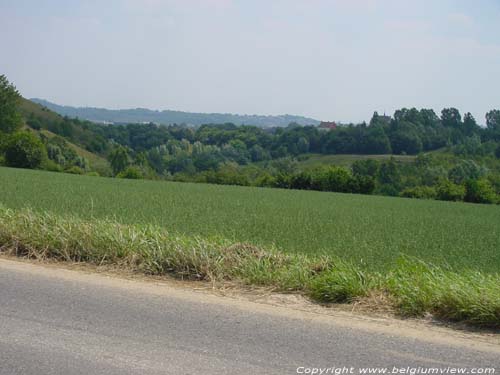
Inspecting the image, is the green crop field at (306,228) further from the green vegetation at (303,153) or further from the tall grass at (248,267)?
the green vegetation at (303,153)

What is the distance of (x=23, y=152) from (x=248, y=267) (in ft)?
206

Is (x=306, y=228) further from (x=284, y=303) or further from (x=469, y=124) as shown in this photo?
(x=469, y=124)

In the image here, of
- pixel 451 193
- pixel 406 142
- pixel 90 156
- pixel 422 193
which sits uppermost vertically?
pixel 406 142

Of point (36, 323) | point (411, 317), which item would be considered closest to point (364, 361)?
point (411, 317)

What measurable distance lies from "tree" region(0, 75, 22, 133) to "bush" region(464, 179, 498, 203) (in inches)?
2447

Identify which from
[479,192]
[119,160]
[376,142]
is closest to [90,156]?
[119,160]

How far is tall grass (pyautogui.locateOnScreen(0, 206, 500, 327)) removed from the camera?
607 cm

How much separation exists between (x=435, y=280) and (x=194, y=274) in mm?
3008

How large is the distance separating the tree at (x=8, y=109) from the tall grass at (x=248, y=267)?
79.0 m

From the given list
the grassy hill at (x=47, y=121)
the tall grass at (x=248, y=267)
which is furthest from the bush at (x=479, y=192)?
the grassy hill at (x=47, y=121)

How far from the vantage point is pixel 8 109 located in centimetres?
8369

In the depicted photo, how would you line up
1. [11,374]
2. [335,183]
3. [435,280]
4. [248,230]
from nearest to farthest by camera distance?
[11,374] → [435,280] → [248,230] → [335,183]

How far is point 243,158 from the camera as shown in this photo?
12512 centimetres

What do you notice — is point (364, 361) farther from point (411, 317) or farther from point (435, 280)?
point (435, 280)
